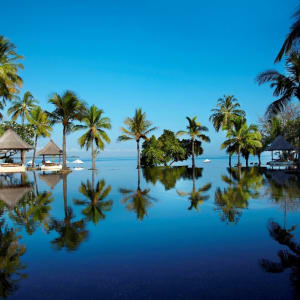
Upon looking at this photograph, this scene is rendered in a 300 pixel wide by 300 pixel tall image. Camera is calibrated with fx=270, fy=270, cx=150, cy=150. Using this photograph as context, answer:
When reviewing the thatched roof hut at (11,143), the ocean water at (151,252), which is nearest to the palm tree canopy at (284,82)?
the ocean water at (151,252)

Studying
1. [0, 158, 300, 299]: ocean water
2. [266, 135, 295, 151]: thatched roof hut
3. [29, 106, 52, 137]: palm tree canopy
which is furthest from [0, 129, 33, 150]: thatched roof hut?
[266, 135, 295, 151]: thatched roof hut

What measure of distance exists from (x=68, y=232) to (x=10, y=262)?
144cm

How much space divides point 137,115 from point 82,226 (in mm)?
23841

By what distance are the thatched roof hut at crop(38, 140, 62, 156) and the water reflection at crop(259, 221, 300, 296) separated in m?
30.7

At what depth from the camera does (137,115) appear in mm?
28875

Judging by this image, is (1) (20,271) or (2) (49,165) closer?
(1) (20,271)

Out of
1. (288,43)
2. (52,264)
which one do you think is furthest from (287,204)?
(288,43)

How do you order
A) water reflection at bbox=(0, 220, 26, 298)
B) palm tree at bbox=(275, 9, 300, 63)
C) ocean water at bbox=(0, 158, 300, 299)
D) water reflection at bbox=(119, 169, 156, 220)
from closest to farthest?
1. ocean water at bbox=(0, 158, 300, 299)
2. water reflection at bbox=(0, 220, 26, 298)
3. water reflection at bbox=(119, 169, 156, 220)
4. palm tree at bbox=(275, 9, 300, 63)

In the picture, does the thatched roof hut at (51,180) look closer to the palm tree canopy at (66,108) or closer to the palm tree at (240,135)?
the palm tree canopy at (66,108)

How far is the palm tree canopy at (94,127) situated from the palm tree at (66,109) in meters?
1.65

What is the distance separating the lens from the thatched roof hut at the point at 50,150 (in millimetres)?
32047

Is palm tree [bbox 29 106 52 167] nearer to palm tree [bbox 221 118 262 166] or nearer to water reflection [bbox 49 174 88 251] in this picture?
palm tree [bbox 221 118 262 166]

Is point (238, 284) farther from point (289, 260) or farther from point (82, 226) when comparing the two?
point (82, 226)

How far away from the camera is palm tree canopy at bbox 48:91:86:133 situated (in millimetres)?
24641
